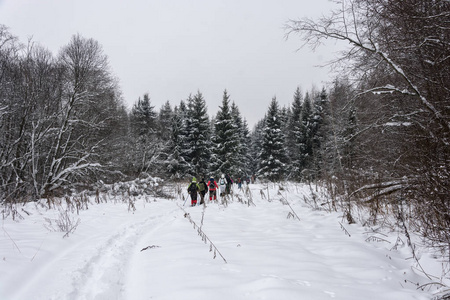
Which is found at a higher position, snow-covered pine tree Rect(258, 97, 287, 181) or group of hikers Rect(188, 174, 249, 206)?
snow-covered pine tree Rect(258, 97, 287, 181)

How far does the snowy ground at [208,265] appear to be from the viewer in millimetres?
2281

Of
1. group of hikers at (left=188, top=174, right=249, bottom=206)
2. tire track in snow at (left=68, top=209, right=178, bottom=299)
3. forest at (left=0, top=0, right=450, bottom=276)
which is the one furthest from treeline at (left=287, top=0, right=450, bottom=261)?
group of hikers at (left=188, top=174, right=249, bottom=206)

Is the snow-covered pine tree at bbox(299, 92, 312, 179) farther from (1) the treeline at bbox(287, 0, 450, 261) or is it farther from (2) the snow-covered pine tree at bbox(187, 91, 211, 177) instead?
(1) the treeline at bbox(287, 0, 450, 261)

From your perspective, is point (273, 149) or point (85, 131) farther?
point (273, 149)

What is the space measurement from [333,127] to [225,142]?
55.4 ft

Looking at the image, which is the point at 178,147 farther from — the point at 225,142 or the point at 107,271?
the point at 107,271

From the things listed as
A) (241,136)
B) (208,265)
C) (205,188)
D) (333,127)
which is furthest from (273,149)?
(208,265)

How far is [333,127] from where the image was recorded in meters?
11.7

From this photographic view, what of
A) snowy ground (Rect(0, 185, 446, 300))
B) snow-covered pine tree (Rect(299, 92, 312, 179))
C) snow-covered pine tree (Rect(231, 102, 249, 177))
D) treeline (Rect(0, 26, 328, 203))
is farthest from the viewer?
snow-covered pine tree (Rect(231, 102, 249, 177))

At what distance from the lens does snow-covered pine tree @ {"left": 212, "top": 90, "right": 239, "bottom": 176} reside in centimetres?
2725

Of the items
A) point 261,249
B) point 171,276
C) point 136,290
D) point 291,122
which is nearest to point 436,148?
point 261,249

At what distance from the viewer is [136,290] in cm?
254

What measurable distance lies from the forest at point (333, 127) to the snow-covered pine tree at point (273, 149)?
134 mm

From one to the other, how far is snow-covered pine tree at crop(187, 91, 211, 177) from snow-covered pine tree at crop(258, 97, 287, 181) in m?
7.74
